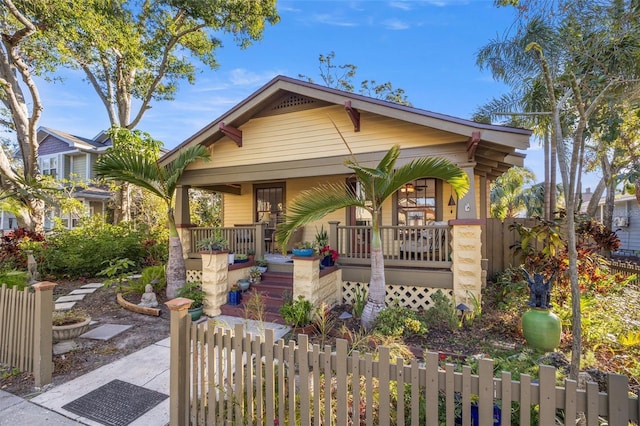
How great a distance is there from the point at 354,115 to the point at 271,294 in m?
4.56

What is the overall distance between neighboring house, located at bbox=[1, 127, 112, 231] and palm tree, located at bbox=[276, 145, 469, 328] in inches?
631

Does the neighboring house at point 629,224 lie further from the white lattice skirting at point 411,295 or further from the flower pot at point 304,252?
the flower pot at point 304,252

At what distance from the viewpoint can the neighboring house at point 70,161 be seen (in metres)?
16.5

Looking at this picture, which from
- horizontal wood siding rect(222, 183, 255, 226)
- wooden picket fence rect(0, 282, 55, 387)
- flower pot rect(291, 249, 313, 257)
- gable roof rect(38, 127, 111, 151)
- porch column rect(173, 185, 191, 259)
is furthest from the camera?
gable roof rect(38, 127, 111, 151)

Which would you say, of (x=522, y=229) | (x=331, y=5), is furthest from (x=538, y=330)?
(x=331, y=5)

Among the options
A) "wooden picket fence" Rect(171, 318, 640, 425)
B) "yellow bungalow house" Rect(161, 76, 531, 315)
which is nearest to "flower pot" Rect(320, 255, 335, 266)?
"yellow bungalow house" Rect(161, 76, 531, 315)

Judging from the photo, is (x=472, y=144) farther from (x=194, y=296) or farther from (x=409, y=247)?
(x=194, y=296)

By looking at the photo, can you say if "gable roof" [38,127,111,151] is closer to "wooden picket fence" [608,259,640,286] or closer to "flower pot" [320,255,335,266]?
"flower pot" [320,255,335,266]

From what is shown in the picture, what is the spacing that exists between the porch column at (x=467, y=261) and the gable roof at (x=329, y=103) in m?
1.58

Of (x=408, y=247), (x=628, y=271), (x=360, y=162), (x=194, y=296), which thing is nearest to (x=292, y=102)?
(x=360, y=162)

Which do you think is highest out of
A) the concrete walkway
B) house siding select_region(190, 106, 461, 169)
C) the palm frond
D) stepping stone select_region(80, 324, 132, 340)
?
house siding select_region(190, 106, 461, 169)

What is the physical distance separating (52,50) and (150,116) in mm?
4204

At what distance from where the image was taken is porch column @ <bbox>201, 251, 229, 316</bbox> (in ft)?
21.0

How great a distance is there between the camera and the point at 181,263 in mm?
7301
